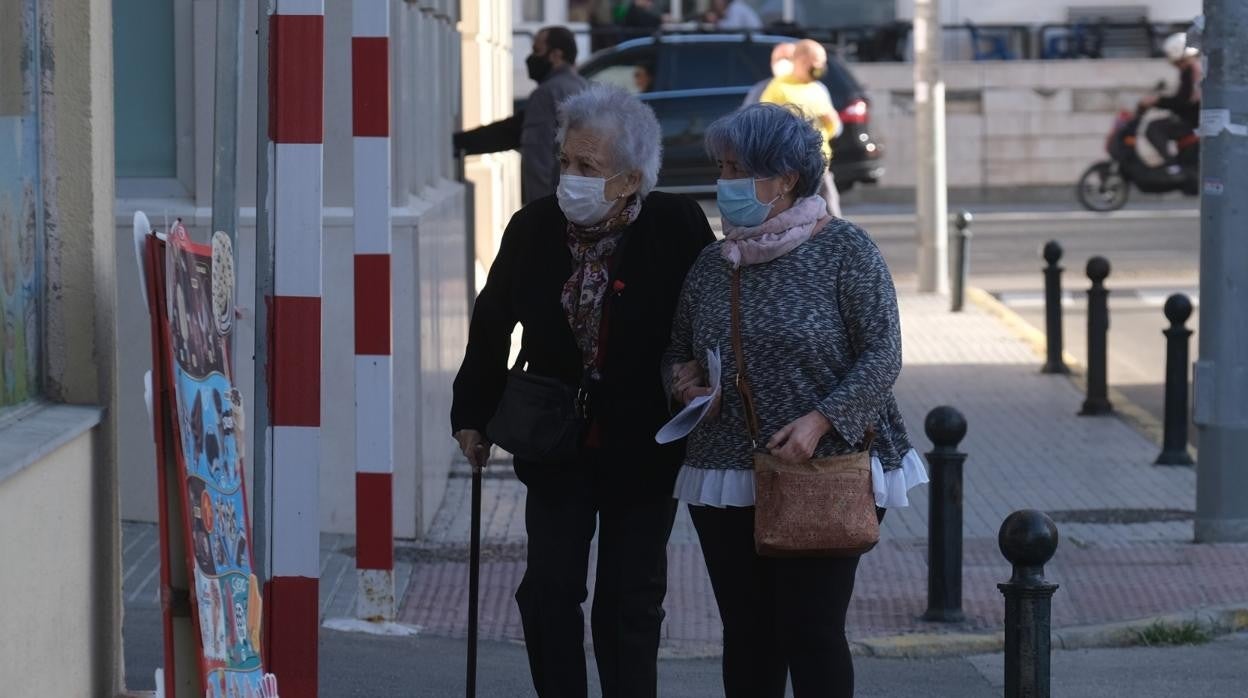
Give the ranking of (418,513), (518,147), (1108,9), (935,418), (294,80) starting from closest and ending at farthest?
(294,80) < (935,418) < (418,513) < (518,147) < (1108,9)

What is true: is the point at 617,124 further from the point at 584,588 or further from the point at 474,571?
the point at 474,571

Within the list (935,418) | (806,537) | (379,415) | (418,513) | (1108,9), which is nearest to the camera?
(806,537)

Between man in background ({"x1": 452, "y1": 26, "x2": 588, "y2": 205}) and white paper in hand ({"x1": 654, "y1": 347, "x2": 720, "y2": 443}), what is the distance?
696cm

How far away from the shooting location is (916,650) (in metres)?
6.80

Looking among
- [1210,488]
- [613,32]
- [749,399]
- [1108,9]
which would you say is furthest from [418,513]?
[1108,9]

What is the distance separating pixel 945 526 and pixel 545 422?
2.73m

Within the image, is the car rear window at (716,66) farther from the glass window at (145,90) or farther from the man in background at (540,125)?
the glass window at (145,90)

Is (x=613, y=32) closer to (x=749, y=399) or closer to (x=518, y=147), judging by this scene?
(x=518, y=147)

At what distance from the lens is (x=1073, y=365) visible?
539 inches

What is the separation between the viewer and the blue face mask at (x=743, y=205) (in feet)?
14.6

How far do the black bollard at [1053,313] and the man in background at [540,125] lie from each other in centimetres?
351

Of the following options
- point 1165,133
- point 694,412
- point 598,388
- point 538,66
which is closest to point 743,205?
point 694,412

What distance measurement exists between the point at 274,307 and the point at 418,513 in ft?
11.4

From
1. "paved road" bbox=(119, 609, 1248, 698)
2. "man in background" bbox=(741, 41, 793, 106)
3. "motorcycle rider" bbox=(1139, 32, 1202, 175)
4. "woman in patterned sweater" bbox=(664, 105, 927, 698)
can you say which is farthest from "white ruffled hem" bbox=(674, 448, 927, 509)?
"motorcycle rider" bbox=(1139, 32, 1202, 175)
